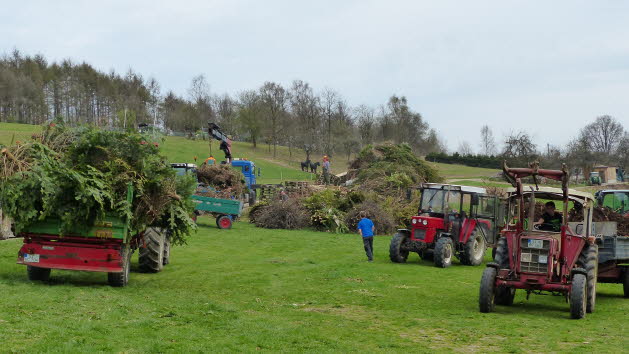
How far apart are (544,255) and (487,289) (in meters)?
1.20

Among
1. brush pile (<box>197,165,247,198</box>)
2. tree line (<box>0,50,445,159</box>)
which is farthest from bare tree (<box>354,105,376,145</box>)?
brush pile (<box>197,165,247,198</box>)

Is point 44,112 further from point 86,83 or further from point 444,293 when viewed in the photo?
point 444,293

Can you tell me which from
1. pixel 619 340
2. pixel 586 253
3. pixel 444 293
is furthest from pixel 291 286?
pixel 619 340

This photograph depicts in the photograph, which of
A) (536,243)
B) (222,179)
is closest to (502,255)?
(536,243)

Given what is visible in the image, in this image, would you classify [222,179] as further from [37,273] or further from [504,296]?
[504,296]

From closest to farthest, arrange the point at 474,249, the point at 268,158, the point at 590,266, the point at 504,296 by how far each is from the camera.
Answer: the point at 590,266, the point at 504,296, the point at 474,249, the point at 268,158

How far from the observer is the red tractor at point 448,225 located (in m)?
19.3

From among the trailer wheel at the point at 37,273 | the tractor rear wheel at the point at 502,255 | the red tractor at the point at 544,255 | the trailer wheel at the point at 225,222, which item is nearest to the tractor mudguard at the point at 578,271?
the red tractor at the point at 544,255

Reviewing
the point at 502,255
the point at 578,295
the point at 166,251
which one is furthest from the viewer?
the point at 166,251

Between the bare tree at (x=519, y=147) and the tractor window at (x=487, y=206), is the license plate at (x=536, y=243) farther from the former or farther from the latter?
the bare tree at (x=519, y=147)

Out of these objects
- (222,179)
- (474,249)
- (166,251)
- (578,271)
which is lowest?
(166,251)

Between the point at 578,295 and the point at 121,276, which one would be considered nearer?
the point at 578,295

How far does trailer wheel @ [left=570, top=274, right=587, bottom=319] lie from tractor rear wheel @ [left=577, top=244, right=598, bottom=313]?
510 mm

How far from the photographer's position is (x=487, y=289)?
11.8 m
